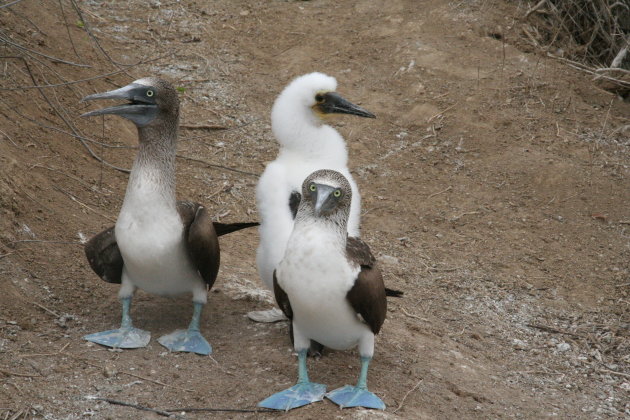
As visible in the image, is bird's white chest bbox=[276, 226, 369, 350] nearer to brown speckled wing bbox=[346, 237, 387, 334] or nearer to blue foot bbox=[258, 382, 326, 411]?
brown speckled wing bbox=[346, 237, 387, 334]

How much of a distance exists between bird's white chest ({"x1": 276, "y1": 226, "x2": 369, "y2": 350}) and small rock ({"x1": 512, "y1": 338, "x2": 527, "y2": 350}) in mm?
1980

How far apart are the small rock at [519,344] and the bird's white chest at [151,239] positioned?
2436 millimetres

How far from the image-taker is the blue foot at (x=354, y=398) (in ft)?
14.2

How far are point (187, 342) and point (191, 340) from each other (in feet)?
0.10

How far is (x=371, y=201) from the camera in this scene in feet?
25.6

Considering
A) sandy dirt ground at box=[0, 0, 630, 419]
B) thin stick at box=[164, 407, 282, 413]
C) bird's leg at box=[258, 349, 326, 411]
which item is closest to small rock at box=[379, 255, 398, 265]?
sandy dirt ground at box=[0, 0, 630, 419]

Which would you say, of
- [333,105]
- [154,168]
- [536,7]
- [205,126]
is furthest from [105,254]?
[536,7]

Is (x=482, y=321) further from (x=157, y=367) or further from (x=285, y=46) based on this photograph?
(x=285, y=46)

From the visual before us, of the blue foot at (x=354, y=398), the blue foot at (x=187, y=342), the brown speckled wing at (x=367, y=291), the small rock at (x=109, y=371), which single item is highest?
the brown speckled wing at (x=367, y=291)

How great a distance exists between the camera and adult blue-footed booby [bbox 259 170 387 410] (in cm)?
422

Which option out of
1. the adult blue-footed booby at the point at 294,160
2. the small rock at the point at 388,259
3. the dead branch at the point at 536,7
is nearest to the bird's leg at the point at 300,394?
the adult blue-footed booby at the point at 294,160

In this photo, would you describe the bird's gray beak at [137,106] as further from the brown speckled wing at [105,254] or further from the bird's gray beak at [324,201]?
the bird's gray beak at [324,201]

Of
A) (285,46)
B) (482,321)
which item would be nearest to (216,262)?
(482,321)

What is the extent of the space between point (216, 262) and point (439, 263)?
253 centimetres
